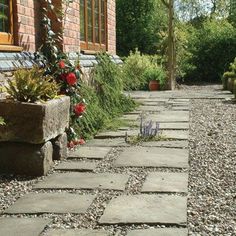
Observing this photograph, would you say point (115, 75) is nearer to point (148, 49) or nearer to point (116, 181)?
point (116, 181)

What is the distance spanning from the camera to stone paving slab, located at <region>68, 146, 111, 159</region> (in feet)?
13.5

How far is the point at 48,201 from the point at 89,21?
5.11 metres

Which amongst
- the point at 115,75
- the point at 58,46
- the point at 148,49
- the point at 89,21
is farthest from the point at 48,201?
the point at 148,49

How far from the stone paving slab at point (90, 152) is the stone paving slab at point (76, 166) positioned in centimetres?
21

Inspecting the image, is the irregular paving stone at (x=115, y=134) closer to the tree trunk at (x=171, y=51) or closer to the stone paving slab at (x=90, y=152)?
the stone paving slab at (x=90, y=152)

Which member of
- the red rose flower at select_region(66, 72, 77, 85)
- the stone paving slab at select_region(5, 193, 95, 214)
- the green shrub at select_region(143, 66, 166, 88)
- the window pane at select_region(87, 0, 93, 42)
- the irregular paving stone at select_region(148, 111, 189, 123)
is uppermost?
the window pane at select_region(87, 0, 93, 42)

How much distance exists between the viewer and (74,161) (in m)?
3.96

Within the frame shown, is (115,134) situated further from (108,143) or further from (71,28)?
(71,28)

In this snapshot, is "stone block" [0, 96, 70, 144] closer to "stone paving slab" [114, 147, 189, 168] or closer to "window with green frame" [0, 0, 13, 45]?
"stone paving slab" [114, 147, 189, 168]

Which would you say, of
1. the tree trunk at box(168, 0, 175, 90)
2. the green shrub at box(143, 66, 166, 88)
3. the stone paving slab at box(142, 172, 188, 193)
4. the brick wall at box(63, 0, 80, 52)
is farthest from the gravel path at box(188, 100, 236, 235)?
the green shrub at box(143, 66, 166, 88)

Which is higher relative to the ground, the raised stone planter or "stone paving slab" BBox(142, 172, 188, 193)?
the raised stone planter

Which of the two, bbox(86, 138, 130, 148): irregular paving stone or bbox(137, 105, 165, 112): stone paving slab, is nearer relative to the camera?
bbox(86, 138, 130, 148): irregular paving stone

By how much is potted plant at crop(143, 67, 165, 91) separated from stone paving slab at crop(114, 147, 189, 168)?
348 inches

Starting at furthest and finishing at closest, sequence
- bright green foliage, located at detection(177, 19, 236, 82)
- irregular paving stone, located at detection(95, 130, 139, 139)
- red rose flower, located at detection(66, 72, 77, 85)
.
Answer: bright green foliage, located at detection(177, 19, 236, 82) → irregular paving stone, located at detection(95, 130, 139, 139) → red rose flower, located at detection(66, 72, 77, 85)
